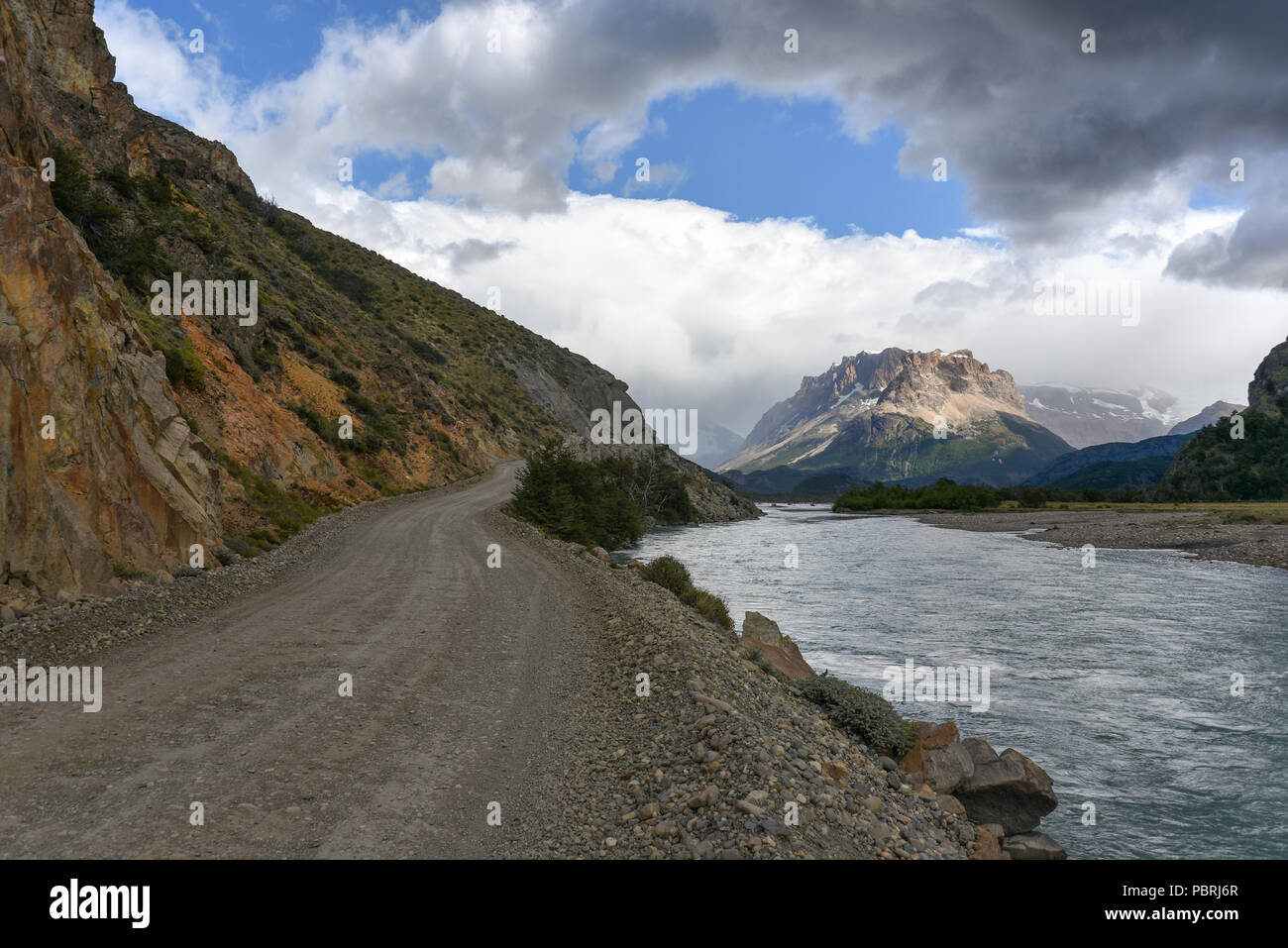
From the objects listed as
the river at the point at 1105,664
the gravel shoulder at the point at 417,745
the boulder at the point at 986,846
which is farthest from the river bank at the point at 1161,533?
the gravel shoulder at the point at 417,745

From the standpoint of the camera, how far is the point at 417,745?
8273 millimetres

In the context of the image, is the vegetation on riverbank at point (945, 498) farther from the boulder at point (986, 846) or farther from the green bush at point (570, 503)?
the boulder at point (986, 846)

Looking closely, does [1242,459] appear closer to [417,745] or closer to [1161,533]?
[1161,533]

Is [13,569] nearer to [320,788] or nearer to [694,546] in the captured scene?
[320,788]

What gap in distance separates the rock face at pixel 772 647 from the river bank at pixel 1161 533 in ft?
137

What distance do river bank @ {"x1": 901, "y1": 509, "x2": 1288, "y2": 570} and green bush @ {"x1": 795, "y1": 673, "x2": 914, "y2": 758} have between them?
44.2 m

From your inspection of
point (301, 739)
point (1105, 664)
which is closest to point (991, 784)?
point (301, 739)

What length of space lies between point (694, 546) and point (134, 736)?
2059 inches

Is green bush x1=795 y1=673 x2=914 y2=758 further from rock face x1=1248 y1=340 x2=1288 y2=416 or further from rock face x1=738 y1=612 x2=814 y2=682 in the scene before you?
rock face x1=1248 y1=340 x2=1288 y2=416

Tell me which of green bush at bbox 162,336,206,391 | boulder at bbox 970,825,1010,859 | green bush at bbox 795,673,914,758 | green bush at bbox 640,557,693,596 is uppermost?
green bush at bbox 162,336,206,391

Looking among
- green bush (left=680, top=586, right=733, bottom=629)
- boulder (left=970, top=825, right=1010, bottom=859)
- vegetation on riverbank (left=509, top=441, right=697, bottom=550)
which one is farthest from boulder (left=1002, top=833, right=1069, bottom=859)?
vegetation on riverbank (left=509, top=441, right=697, bottom=550)

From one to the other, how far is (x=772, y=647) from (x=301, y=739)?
447 inches

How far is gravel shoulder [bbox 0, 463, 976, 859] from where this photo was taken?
Result: 6.08m
